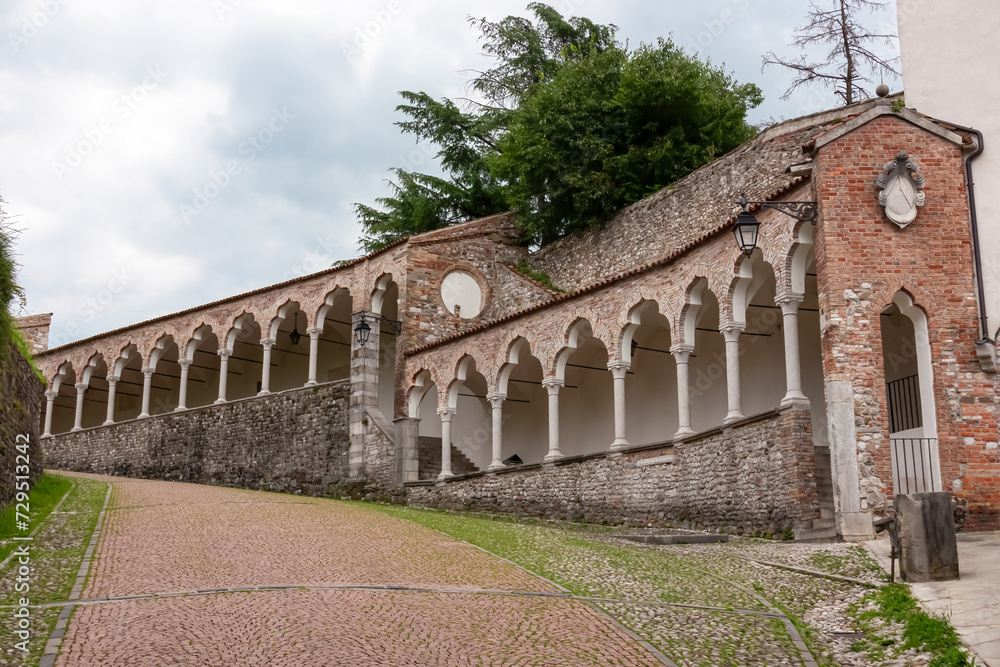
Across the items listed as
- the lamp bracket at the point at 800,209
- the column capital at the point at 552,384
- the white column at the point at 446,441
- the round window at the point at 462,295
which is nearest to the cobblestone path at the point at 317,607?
the lamp bracket at the point at 800,209

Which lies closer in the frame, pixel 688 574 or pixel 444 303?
pixel 688 574

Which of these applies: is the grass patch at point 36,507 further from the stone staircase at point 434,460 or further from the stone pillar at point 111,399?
the stone pillar at point 111,399

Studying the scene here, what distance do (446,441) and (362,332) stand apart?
12.4ft

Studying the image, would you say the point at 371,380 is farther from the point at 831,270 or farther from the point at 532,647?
the point at 532,647

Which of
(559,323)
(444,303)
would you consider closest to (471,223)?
(444,303)

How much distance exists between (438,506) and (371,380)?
4.18 meters

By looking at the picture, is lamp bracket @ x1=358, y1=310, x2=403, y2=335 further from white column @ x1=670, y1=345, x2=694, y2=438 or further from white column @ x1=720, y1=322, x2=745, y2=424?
white column @ x1=720, y1=322, x2=745, y2=424

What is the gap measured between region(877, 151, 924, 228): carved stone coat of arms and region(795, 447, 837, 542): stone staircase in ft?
13.2

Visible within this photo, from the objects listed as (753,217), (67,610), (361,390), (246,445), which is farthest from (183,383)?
(67,610)

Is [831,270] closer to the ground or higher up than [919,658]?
higher up

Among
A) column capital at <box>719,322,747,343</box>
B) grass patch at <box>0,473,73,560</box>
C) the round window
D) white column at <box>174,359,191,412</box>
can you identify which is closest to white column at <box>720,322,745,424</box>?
column capital at <box>719,322,747,343</box>

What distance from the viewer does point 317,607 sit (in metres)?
9.88

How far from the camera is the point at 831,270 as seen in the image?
14.8 meters

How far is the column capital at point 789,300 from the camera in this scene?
15.9 m
